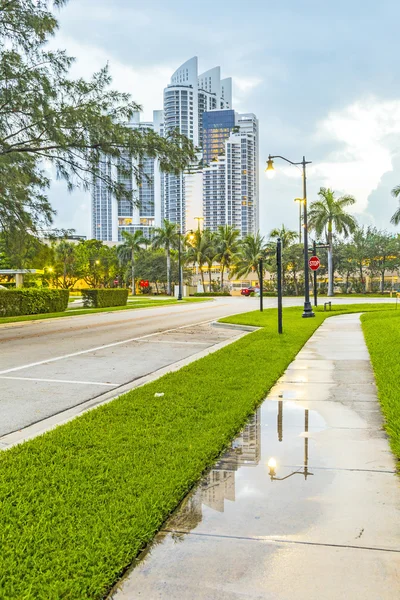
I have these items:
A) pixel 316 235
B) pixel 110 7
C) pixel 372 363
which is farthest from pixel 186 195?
pixel 372 363

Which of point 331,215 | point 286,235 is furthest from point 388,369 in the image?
point 286,235

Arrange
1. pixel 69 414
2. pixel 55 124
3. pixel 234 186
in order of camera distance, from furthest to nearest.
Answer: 1. pixel 234 186
2. pixel 55 124
3. pixel 69 414

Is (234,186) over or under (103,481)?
over

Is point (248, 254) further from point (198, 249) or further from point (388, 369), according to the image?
point (388, 369)

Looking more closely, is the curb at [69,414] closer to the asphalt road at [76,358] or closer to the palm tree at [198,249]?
the asphalt road at [76,358]

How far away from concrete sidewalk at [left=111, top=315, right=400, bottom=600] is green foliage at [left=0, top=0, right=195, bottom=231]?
14.4 meters

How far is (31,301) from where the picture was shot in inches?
1112

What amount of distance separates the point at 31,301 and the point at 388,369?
2232 cm

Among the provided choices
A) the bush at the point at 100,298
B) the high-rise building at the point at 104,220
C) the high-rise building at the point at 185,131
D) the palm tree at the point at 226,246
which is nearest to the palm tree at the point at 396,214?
the bush at the point at 100,298

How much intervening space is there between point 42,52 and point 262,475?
1796 centimetres

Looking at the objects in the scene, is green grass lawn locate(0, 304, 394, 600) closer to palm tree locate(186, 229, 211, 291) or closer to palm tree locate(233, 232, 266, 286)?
palm tree locate(233, 232, 266, 286)

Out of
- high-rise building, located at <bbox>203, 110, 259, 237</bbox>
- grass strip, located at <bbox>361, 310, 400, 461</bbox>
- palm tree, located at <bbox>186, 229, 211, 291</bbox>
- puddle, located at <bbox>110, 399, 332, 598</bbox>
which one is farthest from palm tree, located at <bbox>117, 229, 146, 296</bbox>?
puddle, located at <bbox>110, 399, 332, 598</bbox>

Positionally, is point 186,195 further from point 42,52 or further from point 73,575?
point 73,575

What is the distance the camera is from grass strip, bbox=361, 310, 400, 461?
5.92m
